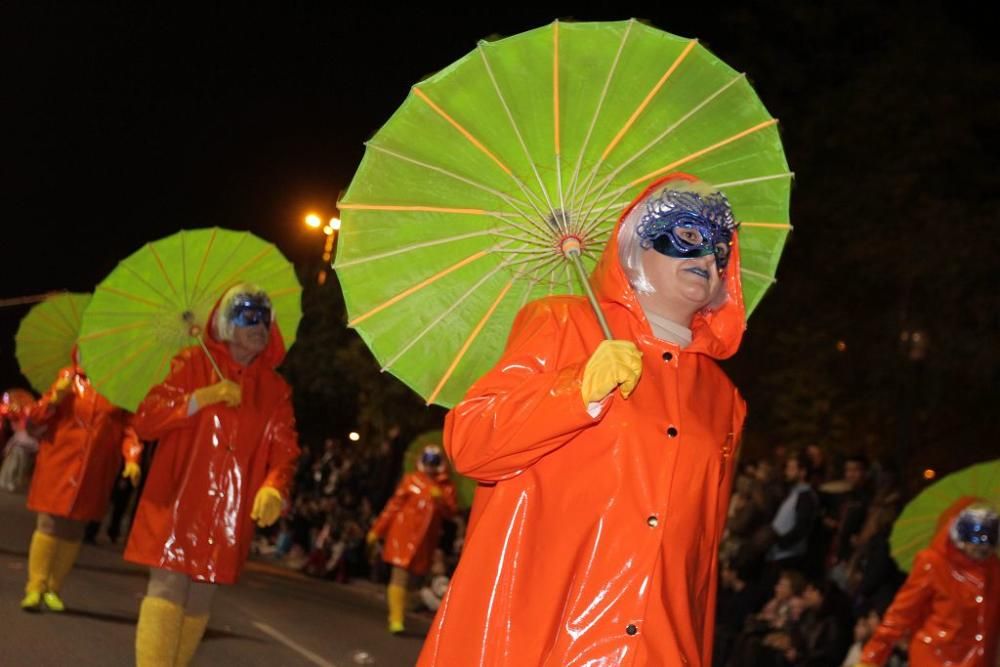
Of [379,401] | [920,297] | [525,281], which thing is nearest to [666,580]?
[525,281]

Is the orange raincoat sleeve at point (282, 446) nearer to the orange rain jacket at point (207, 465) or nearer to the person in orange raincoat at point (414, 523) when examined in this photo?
the orange rain jacket at point (207, 465)

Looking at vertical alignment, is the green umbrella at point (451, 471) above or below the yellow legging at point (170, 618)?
above

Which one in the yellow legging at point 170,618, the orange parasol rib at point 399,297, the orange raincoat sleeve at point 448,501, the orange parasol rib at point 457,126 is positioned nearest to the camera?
the orange parasol rib at point 457,126

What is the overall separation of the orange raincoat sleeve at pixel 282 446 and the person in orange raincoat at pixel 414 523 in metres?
6.74

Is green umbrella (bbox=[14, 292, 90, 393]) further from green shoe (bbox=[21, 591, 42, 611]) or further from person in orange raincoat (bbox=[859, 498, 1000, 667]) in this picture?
person in orange raincoat (bbox=[859, 498, 1000, 667])

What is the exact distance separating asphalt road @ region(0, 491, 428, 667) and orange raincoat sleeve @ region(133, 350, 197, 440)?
2067mm

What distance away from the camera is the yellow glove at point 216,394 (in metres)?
7.32

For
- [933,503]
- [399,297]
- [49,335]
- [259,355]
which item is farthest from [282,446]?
[49,335]

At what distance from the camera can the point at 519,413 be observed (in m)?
3.72

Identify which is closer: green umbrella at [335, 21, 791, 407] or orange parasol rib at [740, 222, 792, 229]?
green umbrella at [335, 21, 791, 407]

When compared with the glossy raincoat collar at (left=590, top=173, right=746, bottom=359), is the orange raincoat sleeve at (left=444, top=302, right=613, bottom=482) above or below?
below

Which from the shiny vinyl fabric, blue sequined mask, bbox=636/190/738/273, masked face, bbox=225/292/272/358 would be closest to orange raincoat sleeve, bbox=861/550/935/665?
masked face, bbox=225/292/272/358

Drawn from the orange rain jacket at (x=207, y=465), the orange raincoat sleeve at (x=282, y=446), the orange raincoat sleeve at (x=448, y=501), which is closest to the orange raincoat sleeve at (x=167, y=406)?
the orange rain jacket at (x=207, y=465)

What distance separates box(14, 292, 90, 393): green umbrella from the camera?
42.5 ft
